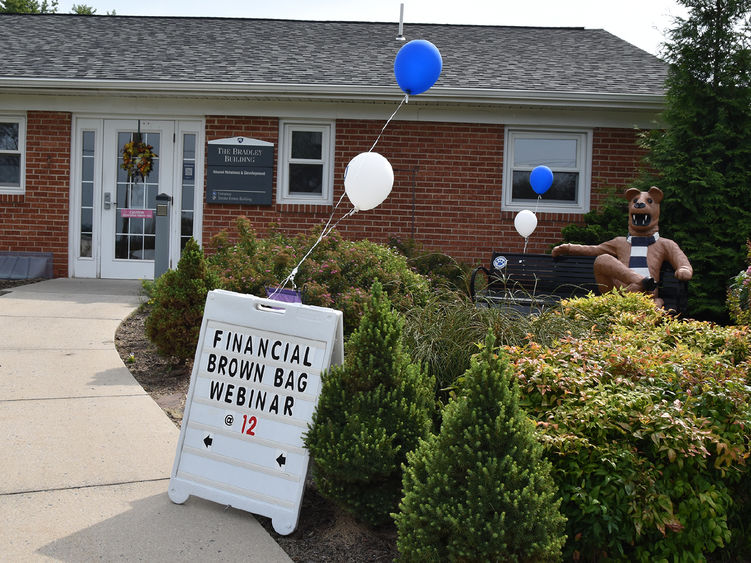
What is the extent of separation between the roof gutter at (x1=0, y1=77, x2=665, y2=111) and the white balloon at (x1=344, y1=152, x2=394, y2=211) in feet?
18.7

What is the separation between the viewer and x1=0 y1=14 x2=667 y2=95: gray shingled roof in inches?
422

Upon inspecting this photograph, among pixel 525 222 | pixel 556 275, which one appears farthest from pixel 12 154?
pixel 556 275

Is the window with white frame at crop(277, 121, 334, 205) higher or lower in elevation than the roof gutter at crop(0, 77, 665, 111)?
Answer: lower

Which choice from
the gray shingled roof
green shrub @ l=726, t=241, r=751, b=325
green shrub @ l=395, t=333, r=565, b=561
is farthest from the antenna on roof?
green shrub @ l=395, t=333, r=565, b=561

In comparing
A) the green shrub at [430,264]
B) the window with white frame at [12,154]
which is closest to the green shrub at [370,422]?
the green shrub at [430,264]

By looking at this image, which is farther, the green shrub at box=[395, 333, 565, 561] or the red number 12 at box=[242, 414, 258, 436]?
the red number 12 at box=[242, 414, 258, 436]

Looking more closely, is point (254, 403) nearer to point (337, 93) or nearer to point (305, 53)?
point (337, 93)

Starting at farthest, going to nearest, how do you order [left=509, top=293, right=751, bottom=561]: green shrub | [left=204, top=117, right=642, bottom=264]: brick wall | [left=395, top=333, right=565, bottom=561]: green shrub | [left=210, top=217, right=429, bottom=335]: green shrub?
1. [left=204, top=117, right=642, bottom=264]: brick wall
2. [left=210, top=217, right=429, bottom=335]: green shrub
3. [left=509, top=293, right=751, bottom=561]: green shrub
4. [left=395, top=333, right=565, bottom=561]: green shrub

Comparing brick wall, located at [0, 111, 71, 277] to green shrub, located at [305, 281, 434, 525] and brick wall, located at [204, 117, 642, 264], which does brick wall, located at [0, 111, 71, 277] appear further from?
green shrub, located at [305, 281, 434, 525]

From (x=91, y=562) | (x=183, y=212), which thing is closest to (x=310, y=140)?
(x=183, y=212)

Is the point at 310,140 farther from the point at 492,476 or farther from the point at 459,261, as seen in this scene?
the point at 492,476

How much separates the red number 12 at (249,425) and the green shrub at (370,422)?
309mm

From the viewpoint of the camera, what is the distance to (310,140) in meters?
10.9

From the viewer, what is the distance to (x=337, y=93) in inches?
400
